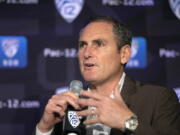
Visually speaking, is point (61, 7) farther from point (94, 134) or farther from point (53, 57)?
point (94, 134)

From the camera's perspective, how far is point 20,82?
7.83 feet

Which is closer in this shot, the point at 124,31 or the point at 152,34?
the point at 124,31

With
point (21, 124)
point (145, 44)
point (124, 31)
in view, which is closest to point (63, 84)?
point (21, 124)

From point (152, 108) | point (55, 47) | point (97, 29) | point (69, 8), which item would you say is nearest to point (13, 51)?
point (55, 47)

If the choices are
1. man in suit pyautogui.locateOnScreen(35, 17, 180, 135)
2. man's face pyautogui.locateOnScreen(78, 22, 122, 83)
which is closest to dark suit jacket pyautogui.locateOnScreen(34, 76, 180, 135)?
man in suit pyautogui.locateOnScreen(35, 17, 180, 135)

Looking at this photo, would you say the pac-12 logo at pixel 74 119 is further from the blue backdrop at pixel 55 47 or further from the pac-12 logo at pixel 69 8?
the pac-12 logo at pixel 69 8

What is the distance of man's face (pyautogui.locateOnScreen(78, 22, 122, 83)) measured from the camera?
1.70 metres

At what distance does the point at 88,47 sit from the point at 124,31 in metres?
0.21

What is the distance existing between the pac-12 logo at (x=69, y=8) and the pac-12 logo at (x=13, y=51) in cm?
28

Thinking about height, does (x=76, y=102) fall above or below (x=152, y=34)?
below

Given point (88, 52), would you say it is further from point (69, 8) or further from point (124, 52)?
point (69, 8)

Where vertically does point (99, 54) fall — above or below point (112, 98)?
above

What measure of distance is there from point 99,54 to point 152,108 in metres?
0.32

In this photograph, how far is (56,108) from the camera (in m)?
1.54
